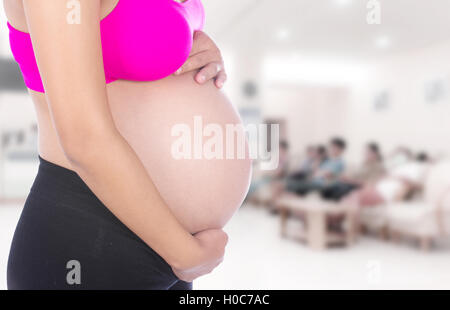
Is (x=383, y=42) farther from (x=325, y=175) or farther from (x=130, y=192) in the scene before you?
(x=130, y=192)

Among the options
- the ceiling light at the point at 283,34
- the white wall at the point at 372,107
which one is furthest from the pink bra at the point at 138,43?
the white wall at the point at 372,107

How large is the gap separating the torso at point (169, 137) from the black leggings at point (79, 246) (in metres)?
0.04

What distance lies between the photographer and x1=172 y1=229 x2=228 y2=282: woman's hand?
47 cm

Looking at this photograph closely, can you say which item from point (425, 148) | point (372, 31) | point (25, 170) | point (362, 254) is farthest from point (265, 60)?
point (362, 254)

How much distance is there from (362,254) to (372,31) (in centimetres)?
370

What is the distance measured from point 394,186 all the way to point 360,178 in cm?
43

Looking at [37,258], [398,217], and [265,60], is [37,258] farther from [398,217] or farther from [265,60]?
[265,60]

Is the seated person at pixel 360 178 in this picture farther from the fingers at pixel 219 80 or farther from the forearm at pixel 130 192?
the forearm at pixel 130 192

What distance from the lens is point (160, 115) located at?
0.51 meters

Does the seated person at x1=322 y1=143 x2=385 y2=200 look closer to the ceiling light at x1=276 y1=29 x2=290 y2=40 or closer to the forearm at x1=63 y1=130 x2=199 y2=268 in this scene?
the ceiling light at x1=276 y1=29 x2=290 y2=40

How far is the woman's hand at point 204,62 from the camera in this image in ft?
1.82

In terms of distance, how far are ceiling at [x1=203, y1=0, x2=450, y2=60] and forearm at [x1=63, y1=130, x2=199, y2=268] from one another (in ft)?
14.2

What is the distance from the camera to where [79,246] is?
458mm

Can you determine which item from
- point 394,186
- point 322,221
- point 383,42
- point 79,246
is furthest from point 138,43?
point 383,42
